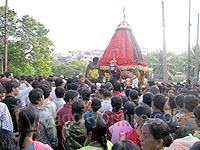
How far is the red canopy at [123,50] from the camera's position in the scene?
21188 mm

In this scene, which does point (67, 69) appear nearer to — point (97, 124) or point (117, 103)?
point (117, 103)

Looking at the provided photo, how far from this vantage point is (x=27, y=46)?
2969 cm

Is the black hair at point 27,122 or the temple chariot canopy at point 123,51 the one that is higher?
the temple chariot canopy at point 123,51

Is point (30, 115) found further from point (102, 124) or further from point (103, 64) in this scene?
point (103, 64)

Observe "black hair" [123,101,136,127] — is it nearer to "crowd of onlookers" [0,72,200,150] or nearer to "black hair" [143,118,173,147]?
"crowd of onlookers" [0,72,200,150]

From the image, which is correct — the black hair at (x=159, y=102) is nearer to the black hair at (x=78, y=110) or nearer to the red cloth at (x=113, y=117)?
the red cloth at (x=113, y=117)

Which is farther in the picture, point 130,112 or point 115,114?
point 115,114

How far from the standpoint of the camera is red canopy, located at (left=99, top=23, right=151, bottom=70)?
21188mm

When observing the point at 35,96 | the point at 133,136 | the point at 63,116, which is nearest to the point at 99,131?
the point at 133,136

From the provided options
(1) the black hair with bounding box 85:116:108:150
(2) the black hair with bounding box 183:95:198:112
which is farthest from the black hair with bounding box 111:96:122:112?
(1) the black hair with bounding box 85:116:108:150

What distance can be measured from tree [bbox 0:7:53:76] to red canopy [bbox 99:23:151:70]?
32.5 feet

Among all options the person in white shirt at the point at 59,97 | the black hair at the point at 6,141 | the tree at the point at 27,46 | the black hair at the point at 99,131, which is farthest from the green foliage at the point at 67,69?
the black hair at the point at 6,141

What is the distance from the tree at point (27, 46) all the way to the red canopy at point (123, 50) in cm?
990

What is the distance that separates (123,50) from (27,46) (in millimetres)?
11493
